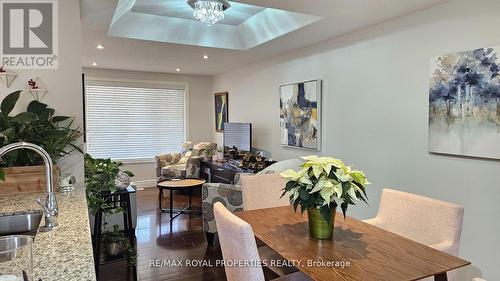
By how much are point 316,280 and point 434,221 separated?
1.00 meters

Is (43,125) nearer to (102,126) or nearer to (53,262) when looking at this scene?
(53,262)

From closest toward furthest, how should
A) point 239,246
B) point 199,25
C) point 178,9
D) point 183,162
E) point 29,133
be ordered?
1. point 239,246
2. point 29,133
3. point 178,9
4. point 199,25
5. point 183,162

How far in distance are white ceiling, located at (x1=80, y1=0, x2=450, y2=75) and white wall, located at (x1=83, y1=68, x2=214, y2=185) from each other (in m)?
0.34

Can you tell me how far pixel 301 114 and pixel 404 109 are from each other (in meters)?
1.46

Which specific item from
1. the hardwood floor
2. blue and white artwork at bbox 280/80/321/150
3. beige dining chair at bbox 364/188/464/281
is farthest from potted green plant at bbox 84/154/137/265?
blue and white artwork at bbox 280/80/321/150

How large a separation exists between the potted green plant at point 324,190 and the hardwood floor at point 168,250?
5.10 ft

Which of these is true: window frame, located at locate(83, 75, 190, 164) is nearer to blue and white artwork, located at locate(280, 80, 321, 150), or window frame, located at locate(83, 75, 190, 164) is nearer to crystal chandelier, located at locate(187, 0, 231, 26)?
blue and white artwork, located at locate(280, 80, 321, 150)

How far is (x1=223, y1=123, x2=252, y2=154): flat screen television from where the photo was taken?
5113 mm

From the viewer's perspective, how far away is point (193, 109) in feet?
23.1

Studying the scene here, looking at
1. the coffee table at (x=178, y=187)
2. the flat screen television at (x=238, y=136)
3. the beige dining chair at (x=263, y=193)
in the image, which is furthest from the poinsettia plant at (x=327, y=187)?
the flat screen television at (x=238, y=136)

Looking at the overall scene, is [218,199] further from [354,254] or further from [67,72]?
[354,254]

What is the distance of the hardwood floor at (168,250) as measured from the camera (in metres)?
→ 2.81

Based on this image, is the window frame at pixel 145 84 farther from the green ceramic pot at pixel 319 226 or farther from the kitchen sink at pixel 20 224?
the green ceramic pot at pixel 319 226

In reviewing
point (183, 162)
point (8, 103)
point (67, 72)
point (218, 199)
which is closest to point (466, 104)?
point (218, 199)
